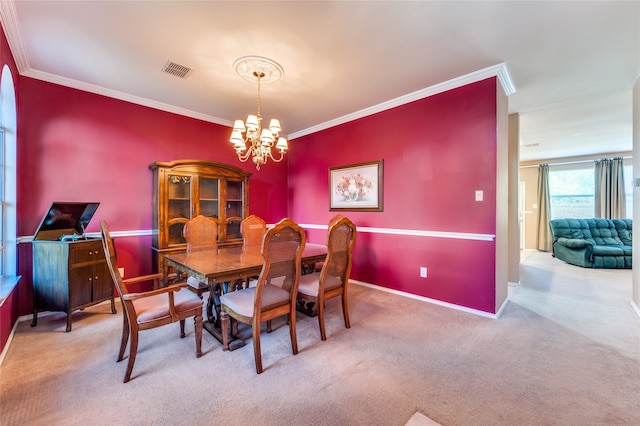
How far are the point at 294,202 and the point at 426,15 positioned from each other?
3627mm

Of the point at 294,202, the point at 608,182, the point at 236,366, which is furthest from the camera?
the point at 608,182

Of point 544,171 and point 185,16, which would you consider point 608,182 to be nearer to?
point 544,171

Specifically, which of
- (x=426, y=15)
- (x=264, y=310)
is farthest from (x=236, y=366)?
(x=426, y=15)

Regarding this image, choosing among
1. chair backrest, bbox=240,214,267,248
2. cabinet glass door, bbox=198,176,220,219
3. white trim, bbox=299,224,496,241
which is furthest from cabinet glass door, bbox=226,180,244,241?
white trim, bbox=299,224,496,241

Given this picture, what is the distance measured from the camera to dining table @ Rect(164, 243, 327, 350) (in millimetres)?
1905

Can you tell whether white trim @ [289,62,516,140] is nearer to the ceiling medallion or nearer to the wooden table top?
the ceiling medallion

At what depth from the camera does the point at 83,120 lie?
302 centimetres

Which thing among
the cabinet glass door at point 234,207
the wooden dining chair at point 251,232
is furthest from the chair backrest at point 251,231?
the cabinet glass door at point 234,207

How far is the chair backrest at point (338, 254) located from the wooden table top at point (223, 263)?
23 cm

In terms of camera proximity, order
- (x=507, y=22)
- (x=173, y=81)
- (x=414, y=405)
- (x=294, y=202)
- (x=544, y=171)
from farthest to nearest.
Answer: (x=544, y=171)
(x=294, y=202)
(x=173, y=81)
(x=507, y=22)
(x=414, y=405)

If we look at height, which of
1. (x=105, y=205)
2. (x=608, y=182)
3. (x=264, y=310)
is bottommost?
(x=264, y=310)

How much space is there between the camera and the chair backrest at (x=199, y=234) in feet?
9.45

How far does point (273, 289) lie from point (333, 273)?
0.66 m

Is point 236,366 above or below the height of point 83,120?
below
